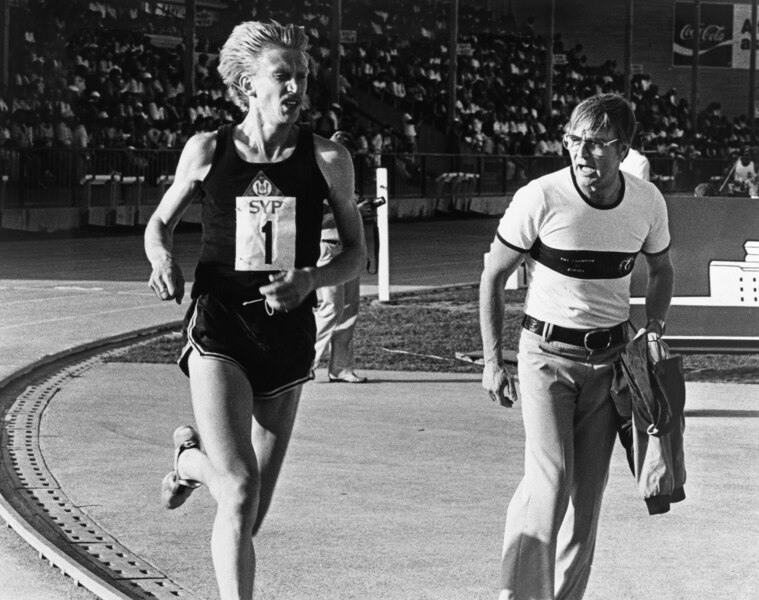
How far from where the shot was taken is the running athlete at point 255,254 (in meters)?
4.74

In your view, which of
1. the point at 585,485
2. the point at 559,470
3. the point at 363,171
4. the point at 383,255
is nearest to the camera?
the point at 559,470

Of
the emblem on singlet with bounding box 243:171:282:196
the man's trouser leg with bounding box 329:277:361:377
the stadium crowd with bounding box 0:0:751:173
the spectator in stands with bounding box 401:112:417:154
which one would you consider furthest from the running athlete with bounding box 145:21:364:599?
the spectator in stands with bounding box 401:112:417:154

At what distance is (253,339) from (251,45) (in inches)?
35.8

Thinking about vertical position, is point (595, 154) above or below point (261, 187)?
above

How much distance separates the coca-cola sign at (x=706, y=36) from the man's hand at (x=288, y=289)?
2069 inches

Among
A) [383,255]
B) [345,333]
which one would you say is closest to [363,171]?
[383,255]

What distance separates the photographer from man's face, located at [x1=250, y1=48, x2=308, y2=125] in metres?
4.81

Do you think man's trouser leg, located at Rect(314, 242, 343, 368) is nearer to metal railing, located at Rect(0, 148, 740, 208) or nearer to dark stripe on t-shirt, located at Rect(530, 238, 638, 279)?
dark stripe on t-shirt, located at Rect(530, 238, 638, 279)

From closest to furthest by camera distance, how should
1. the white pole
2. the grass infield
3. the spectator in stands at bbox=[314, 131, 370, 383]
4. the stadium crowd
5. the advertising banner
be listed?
the spectator in stands at bbox=[314, 131, 370, 383] < the grass infield < the white pole < the stadium crowd < the advertising banner

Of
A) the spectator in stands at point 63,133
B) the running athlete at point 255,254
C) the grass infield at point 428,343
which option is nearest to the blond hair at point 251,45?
the running athlete at point 255,254

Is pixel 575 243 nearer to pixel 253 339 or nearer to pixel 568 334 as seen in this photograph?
pixel 568 334

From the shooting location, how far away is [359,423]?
30.1ft

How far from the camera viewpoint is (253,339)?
4.80 meters

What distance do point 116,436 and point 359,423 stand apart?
1.45 metres
